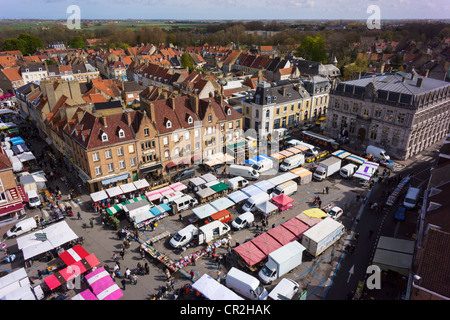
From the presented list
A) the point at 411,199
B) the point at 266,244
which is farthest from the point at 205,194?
the point at 411,199

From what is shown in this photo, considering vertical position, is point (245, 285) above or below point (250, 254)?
below

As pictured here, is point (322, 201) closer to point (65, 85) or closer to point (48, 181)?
point (48, 181)

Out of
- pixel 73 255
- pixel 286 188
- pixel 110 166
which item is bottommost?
pixel 73 255

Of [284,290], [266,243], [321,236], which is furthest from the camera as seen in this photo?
[321,236]

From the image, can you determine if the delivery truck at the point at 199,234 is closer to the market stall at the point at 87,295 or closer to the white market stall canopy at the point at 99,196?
the market stall at the point at 87,295

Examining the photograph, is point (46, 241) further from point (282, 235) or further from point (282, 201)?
point (282, 201)

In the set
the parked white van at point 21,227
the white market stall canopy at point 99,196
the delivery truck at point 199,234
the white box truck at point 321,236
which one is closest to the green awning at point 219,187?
the delivery truck at point 199,234
